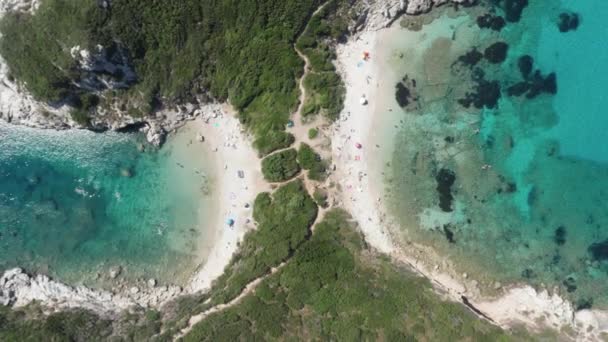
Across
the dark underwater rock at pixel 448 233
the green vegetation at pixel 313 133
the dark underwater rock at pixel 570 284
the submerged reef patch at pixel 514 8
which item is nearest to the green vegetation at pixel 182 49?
the green vegetation at pixel 313 133

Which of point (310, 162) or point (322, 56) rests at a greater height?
point (322, 56)

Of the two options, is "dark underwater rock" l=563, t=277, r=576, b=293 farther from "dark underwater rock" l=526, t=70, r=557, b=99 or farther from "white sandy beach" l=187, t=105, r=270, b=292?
"white sandy beach" l=187, t=105, r=270, b=292

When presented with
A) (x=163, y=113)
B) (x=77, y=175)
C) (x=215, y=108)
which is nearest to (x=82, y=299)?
(x=77, y=175)

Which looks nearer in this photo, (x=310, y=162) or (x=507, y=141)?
(x=310, y=162)

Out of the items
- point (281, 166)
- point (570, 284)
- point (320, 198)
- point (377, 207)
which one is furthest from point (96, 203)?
point (570, 284)

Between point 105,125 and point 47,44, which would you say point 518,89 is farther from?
point 47,44

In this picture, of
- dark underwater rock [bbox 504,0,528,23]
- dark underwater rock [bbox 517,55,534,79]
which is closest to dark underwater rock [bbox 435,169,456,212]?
dark underwater rock [bbox 517,55,534,79]
